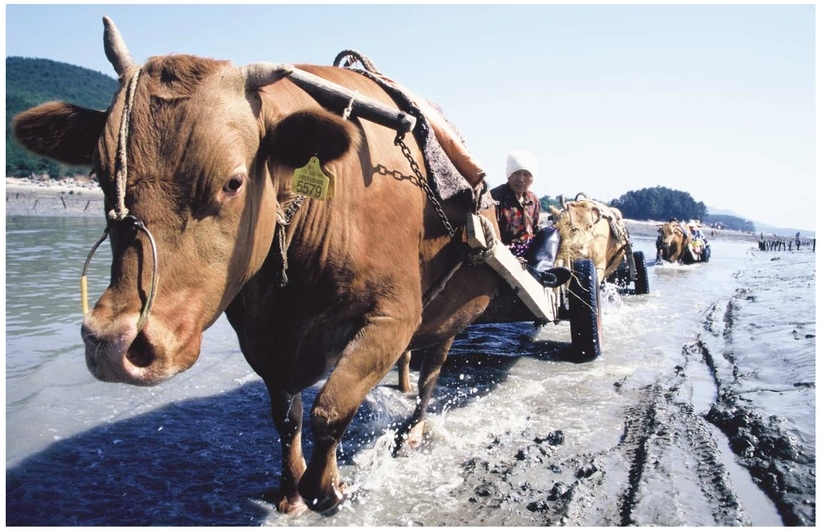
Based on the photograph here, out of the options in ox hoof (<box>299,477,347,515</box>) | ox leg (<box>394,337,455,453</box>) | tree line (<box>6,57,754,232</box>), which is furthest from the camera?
tree line (<box>6,57,754,232</box>)

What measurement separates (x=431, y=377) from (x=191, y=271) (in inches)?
107

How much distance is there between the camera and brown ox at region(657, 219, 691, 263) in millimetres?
20625

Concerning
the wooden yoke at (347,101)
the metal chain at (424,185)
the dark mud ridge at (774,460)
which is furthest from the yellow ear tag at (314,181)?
the dark mud ridge at (774,460)

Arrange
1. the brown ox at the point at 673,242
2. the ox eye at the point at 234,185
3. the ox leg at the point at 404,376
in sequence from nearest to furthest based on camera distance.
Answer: the ox eye at the point at 234,185, the ox leg at the point at 404,376, the brown ox at the point at 673,242

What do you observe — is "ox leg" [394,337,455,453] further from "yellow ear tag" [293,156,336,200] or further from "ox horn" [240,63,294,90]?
"ox horn" [240,63,294,90]

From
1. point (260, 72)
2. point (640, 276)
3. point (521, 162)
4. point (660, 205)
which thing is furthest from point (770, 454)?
point (660, 205)

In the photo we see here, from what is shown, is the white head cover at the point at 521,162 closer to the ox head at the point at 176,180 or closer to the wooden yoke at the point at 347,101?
the wooden yoke at the point at 347,101

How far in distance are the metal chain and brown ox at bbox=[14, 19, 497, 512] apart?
0.04 meters

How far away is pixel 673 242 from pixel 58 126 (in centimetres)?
2143

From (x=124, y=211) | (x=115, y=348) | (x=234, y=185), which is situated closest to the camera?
(x=115, y=348)

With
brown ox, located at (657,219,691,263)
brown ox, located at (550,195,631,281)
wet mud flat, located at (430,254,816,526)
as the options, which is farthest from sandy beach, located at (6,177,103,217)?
wet mud flat, located at (430,254,816,526)

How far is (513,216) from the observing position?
5645 mm

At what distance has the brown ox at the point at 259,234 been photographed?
70.3 inches

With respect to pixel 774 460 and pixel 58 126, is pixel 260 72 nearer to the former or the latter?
pixel 58 126
